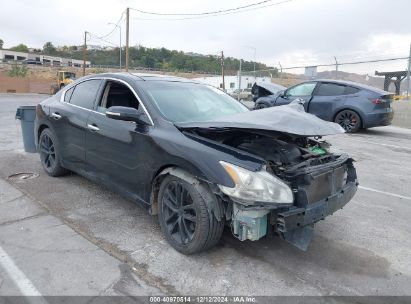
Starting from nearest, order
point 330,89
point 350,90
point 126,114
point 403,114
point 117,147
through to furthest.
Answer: point 126,114 < point 117,147 < point 350,90 < point 330,89 < point 403,114

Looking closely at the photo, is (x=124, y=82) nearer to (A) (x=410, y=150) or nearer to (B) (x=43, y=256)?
(B) (x=43, y=256)

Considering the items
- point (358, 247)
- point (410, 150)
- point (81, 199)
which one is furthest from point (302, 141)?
point (410, 150)

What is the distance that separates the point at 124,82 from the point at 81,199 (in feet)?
5.24

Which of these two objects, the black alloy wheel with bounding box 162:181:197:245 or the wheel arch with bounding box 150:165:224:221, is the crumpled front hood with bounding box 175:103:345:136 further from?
the black alloy wheel with bounding box 162:181:197:245

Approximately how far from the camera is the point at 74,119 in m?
4.72

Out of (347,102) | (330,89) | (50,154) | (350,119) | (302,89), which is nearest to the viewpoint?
(50,154)

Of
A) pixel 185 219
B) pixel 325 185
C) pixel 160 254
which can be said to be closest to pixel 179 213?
pixel 185 219

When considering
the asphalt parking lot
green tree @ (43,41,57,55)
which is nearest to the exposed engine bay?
the asphalt parking lot

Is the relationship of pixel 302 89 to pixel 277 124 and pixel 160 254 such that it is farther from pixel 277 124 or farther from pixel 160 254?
pixel 160 254

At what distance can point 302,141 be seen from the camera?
12.8 feet

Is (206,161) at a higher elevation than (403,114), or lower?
lower

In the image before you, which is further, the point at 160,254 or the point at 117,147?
the point at 117,147

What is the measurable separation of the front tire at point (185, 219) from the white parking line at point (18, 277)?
1206 millimetres

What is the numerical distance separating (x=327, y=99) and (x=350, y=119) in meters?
0.89
